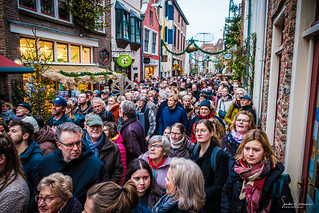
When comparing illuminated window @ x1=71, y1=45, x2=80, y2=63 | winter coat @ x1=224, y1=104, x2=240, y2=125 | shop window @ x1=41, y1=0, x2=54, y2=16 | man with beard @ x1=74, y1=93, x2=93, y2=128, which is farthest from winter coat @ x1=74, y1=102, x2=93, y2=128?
illuminated window @ x1=71, y1=45, x2=80, y2=63

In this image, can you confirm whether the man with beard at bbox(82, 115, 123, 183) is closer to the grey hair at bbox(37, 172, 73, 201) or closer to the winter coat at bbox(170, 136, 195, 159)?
the winter coat at bbox(170, 136, 195, 159)

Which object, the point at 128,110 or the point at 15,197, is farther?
the point at 128,110

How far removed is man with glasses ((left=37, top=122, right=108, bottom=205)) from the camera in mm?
2422

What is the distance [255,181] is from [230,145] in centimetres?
128

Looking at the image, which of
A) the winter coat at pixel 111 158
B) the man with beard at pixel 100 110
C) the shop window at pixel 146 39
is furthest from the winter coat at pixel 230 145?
the shop window at pixel 146 39

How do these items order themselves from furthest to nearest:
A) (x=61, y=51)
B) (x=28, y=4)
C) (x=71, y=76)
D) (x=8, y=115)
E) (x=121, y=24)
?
1. (x=121, y=24)
2. (x=61, y=51)
3. (x=71, y=76)
4. (x=28, y=4)
5. (x=8, y=115)

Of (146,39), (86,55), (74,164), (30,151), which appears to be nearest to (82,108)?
(30,151)

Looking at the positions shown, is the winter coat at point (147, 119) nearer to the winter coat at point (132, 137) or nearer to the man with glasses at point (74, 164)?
the winter coat at point (132, 137)

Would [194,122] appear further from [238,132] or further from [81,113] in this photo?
[81,113]

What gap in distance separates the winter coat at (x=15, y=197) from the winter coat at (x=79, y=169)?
407mm

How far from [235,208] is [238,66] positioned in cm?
848

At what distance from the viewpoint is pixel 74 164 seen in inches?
97.7

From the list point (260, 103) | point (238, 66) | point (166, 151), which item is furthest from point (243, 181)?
point (238, 66)

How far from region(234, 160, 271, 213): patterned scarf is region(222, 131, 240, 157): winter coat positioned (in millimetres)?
1143
